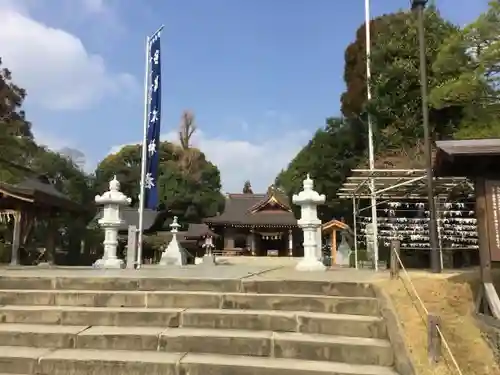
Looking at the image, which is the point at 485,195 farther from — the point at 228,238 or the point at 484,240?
the point at 228,238

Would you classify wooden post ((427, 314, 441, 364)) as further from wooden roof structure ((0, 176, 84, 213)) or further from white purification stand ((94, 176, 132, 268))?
wooden roof structure ((0, 176, 84, 213))

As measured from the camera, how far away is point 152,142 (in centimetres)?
1116

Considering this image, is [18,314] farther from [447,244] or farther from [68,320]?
[447,244]

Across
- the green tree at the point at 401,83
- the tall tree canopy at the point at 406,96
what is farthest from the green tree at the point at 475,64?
the green tree at the point at 401,83

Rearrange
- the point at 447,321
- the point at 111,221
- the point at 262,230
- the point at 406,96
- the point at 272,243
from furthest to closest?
the point at 272,243, the point at 262,230, the point at 406,96, the point at 111,221, the point at 447,321

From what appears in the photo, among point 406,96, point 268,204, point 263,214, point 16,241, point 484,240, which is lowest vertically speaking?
point 484,240

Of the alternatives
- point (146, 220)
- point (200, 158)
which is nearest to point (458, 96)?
point (146, 220)

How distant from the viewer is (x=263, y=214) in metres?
40.5

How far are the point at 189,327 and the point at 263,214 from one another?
35.2m

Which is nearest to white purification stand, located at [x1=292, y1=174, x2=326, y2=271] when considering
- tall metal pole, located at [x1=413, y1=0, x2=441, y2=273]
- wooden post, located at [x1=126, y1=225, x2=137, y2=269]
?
tall metal pole, located at [x1=413, y1=0, x2=441, y2=273]

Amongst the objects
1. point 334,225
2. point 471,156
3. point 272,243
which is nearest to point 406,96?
point 334,225

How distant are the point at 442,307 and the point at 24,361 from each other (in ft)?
16.2

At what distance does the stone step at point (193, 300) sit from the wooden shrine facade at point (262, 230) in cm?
3223

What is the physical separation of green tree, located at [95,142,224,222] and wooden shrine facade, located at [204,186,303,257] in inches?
210
